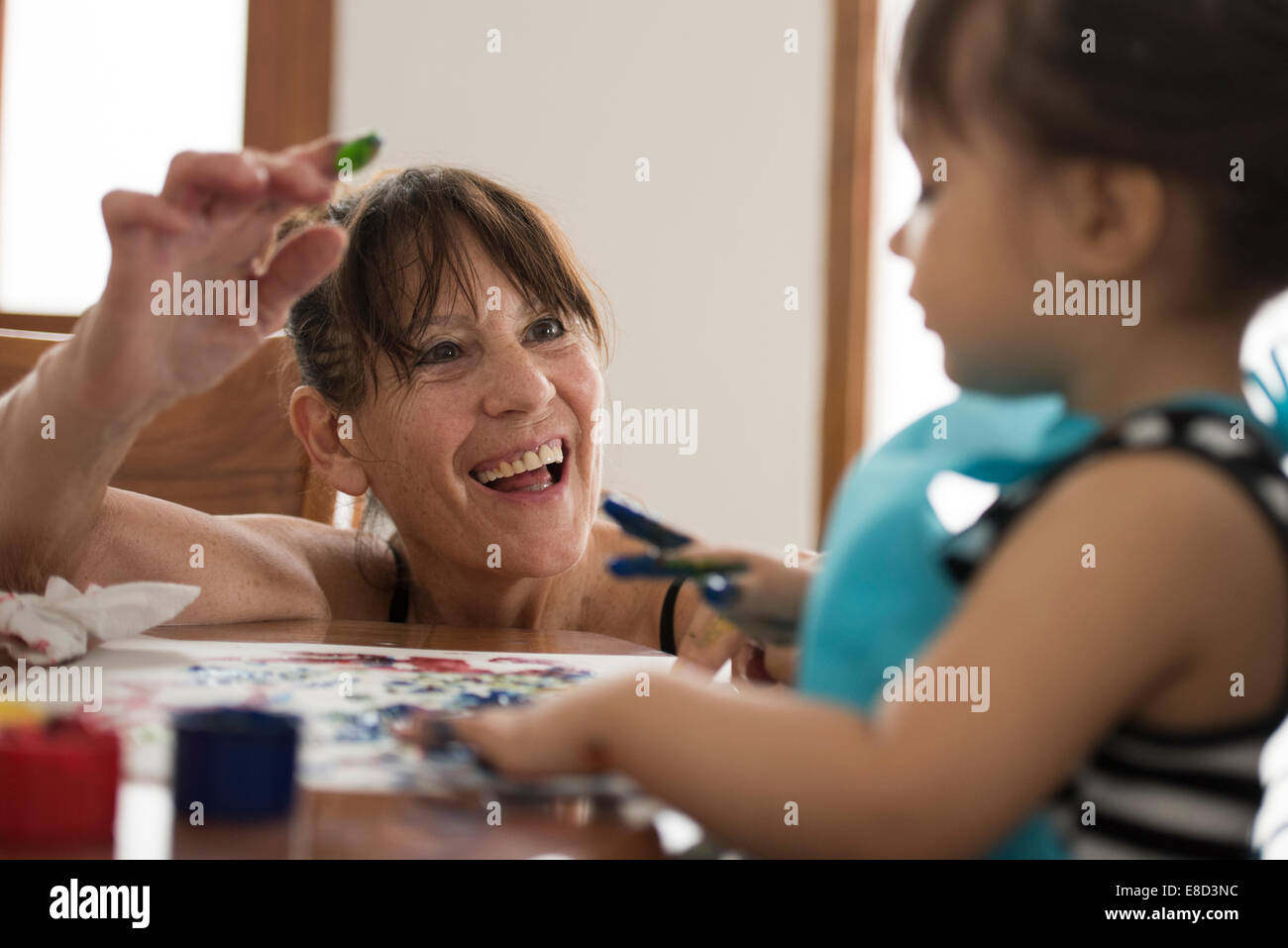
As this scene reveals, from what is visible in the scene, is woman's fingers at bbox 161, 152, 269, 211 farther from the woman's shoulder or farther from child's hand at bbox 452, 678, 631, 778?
the woman's shoulder

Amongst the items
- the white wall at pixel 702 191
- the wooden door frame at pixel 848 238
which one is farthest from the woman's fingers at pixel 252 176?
the wooden door frame at pixel 848 238

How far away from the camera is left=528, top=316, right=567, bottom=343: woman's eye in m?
1.37

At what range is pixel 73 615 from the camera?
0.88m

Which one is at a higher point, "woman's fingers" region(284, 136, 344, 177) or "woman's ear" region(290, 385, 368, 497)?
"woman's fingers" region(284, 136, 344, 177)

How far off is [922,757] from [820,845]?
49 mm

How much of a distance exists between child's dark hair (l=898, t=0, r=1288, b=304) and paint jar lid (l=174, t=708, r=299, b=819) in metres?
0.40

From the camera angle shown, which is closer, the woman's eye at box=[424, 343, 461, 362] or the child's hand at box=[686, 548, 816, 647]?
the child's hand at box=[686, 548, 816, 647]

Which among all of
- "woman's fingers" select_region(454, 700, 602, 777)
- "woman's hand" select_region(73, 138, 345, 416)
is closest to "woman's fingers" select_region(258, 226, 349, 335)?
"woman's hand" select_region(73, 138, 345, 416)

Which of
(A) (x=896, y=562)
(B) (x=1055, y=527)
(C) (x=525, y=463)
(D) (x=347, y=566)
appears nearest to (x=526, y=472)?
(C) (x=525, y=463)

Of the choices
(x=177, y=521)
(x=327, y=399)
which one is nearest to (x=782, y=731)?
(x=177, y=521)

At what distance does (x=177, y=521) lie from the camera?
3.80 ft

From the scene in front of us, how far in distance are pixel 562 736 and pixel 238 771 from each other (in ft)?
0.43

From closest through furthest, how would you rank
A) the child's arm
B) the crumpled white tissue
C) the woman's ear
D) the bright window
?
the child's arm < the crumpled white tissue < the woman's ear < the bright window

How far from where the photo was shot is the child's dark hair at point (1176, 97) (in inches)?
19.8
